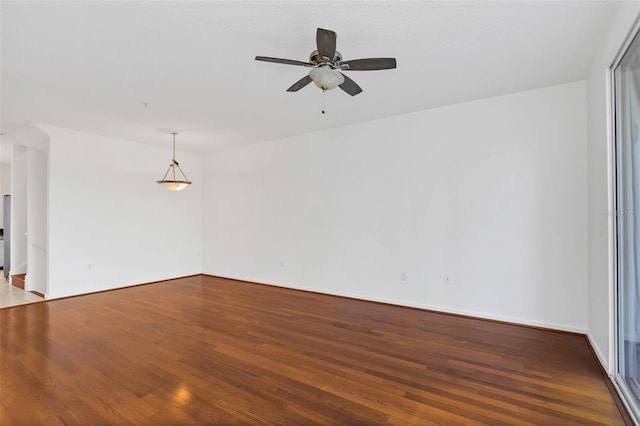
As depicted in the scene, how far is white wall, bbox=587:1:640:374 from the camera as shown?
246 centimetres

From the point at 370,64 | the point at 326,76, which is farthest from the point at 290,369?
the point at 370,64

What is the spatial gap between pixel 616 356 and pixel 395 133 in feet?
11.0

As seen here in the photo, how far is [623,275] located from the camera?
2365 millimetres

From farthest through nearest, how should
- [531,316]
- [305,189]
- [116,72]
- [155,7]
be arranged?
[305,189]
[531,316]
[116,72]
[155,7]

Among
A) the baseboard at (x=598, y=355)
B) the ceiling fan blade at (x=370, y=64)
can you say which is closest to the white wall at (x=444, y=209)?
the baseboard at (x=598, y=355)

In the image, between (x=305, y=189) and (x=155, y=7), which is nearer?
(x=155, y=7)

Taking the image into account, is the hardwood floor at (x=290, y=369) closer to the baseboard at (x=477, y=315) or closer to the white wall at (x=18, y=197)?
the baseboard at (x=477, y=315)

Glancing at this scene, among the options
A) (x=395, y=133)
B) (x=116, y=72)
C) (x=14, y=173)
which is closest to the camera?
(x=116, y=72)

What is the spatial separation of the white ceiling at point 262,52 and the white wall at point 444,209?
0.41 m

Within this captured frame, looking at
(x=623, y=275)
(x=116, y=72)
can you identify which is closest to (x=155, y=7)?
(x=116, y=72)

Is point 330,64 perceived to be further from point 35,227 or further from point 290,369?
point 35,227

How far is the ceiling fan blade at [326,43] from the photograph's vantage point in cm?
198

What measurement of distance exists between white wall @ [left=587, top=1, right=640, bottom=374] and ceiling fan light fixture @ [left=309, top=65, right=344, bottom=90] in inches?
75.8

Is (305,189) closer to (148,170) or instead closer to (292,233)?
(292,233)
